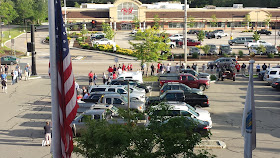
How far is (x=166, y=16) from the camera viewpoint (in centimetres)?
9969

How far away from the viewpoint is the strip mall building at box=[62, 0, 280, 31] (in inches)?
3846

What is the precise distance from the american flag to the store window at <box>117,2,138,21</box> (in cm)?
8957

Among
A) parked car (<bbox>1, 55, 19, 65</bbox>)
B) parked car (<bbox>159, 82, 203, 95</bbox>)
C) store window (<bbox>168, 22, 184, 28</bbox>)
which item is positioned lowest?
parked car (<bbox>159, 82, 203, 95</bbox>)

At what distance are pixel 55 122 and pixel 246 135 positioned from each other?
14.7ft

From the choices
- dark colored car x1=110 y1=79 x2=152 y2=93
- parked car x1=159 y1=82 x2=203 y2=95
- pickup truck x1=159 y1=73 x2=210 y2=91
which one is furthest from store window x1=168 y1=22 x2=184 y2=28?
parked car x1=159 y1=82 x2=203 y2=95

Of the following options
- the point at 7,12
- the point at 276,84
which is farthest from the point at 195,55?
the point at 7,12

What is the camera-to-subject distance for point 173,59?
52469mm

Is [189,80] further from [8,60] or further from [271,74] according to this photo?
[8,60]

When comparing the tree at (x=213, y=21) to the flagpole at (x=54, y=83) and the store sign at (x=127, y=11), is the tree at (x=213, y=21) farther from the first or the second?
the flagpole at (x=54, y=83)

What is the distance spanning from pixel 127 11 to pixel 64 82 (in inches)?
3540

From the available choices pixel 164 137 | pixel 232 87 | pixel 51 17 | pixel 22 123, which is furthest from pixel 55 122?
pixel 232 87

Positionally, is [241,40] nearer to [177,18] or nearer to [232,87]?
[177,18]

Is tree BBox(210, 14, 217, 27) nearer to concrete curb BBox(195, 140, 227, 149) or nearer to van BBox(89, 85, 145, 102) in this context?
van BBox(89, 85, 145, 102)

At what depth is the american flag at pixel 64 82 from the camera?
28.9ft
